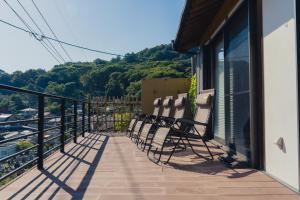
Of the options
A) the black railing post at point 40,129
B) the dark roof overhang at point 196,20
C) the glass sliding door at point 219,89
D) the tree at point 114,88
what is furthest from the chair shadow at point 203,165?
the tree at point 114,88

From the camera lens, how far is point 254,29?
375 centimetres

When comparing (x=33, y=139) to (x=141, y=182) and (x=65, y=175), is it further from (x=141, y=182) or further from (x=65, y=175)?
(x=141, y=182)

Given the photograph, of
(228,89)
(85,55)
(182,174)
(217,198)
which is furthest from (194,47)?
(85,55)

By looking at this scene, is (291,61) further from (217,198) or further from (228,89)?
(228,89)

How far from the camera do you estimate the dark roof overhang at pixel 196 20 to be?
5.16m

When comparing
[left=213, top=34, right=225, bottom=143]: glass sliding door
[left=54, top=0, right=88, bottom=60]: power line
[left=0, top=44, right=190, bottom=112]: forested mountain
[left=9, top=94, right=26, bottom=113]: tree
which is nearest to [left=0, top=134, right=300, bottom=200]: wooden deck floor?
[left=9, top=94, right=26, bottom=113]: tree

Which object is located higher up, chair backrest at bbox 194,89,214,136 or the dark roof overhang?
the dark roof overhang

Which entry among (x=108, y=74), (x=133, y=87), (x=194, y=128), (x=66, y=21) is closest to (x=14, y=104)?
(x=194, y=128)

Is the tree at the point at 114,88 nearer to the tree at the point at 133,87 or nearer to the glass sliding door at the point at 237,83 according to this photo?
the tree at the point at 133,87

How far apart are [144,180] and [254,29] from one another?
6.67ft

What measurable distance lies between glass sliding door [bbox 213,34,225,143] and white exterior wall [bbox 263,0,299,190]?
2.47 m

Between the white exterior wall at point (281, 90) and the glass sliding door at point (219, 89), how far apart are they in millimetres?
2469

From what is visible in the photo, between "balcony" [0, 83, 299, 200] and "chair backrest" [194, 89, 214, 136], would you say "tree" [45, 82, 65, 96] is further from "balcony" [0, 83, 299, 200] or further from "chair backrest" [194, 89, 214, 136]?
"chair backrest" [194, 89, 214, 136]

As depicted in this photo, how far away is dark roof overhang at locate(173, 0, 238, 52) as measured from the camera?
516cm
